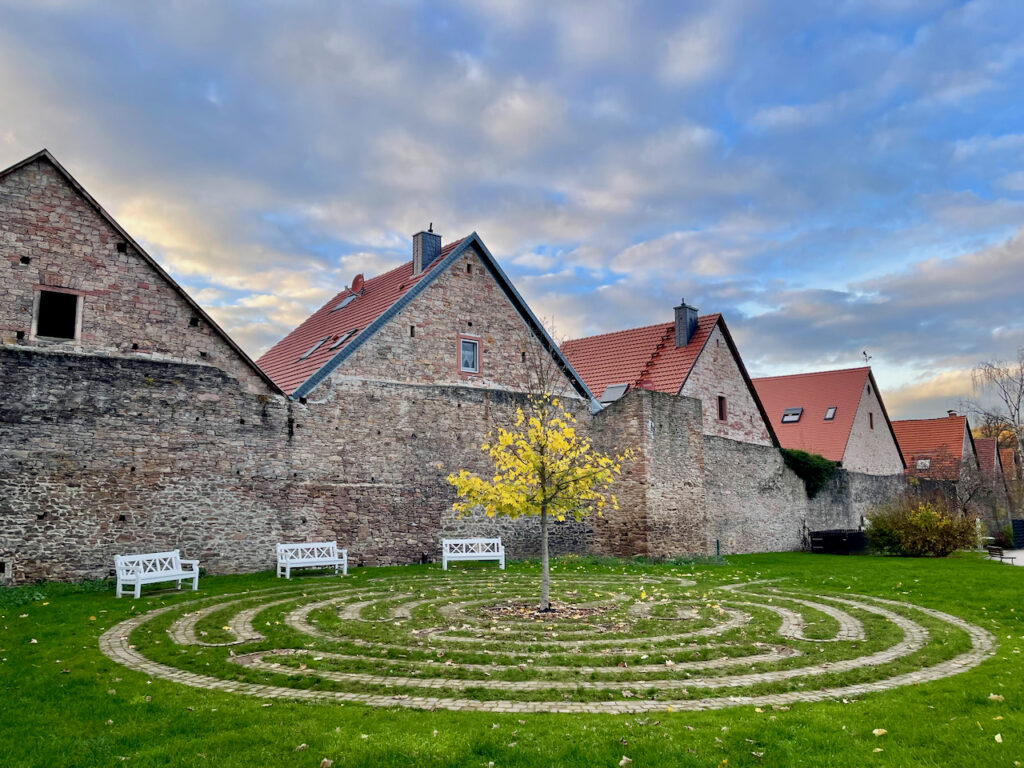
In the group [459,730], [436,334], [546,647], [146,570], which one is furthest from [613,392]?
[459,730]

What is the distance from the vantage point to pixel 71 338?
1586cm

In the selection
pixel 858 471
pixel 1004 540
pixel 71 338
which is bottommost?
pixel 1004 540

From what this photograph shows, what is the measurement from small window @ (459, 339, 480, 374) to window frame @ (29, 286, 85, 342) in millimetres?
9747

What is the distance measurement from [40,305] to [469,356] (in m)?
10.8

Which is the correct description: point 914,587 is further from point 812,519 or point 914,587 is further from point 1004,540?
point 1004,540

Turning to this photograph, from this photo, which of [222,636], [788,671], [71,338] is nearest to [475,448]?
[71,338]

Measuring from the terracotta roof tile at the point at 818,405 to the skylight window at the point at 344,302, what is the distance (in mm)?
20132

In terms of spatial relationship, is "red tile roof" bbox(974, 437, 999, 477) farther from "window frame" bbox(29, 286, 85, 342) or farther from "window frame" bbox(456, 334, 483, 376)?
"window frame" bbox(29, 286, 85, 342)

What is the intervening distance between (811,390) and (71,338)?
3468 centimetres

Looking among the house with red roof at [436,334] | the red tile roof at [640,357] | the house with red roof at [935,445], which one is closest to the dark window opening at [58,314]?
the house with red roof at [436,334]

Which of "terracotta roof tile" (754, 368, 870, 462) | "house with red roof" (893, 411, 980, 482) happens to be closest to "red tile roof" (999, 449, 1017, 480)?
"house with red roof" (893, 411, 980, 482)

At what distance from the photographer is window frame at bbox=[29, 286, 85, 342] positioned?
15.5 meters

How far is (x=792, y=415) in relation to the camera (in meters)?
39.2

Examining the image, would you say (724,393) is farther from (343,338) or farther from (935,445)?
(935,445)
